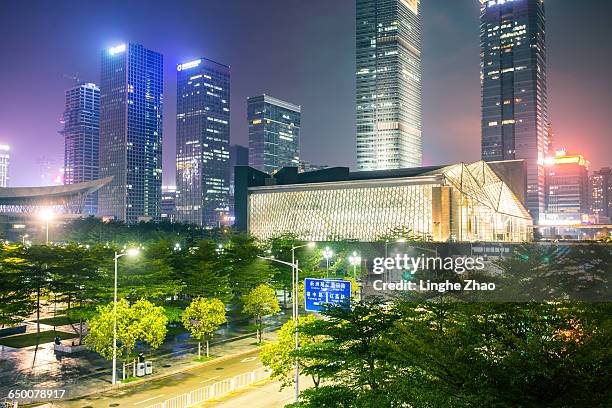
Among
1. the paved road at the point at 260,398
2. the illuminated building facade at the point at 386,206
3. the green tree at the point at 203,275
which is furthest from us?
the illuminated building facade at the point at 386,206

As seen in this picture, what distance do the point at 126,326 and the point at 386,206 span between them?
3167 inches

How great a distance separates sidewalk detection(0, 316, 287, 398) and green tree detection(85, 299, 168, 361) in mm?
2124

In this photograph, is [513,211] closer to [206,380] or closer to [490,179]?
[490,179]

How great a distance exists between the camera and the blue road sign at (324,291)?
26.6m

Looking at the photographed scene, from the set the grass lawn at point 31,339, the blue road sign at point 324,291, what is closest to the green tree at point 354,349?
the blue road sign at point 324,291

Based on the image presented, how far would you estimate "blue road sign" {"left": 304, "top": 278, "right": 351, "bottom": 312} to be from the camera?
26578 millimetres

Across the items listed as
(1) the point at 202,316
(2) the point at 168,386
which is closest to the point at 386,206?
(1) the point at 202,316

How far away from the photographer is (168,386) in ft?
96.6

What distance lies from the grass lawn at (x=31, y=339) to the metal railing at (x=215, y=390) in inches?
757

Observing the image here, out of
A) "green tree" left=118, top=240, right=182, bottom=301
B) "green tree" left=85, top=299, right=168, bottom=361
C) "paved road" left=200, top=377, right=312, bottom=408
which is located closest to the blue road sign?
"paved road" left=200, top=377, right=312, bottom=408

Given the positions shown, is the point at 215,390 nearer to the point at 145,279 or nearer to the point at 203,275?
the point at 145,279

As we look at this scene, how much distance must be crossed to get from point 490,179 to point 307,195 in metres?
42.2

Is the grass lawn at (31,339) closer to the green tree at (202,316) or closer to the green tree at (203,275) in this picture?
the green tree at (203,275)

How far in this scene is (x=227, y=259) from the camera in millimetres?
50438
